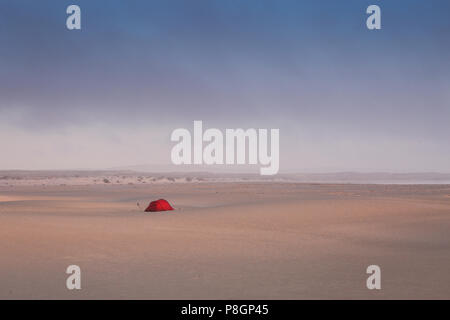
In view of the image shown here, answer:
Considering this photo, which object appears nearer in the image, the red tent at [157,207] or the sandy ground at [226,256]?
the sandy ground at [226,256]

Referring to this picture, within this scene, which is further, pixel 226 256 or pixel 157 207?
pixel 157 207

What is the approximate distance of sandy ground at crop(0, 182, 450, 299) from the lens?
9.63 meters

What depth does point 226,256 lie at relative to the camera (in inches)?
532

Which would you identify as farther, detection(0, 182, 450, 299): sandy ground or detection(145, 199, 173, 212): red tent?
detection(145, 199, 173, 212): red tent

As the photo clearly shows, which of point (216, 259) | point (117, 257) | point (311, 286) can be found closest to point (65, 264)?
point (117, 257)

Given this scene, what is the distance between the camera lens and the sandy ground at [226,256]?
31.6 feet
